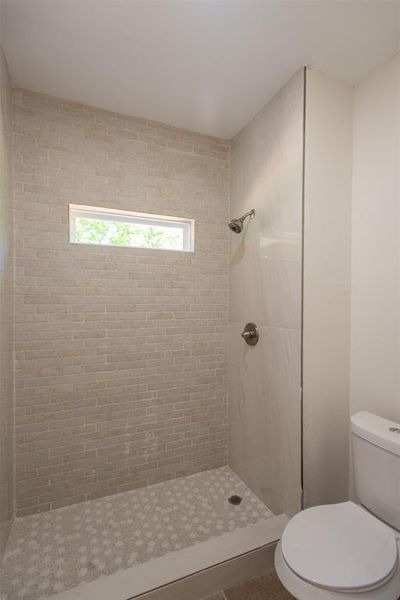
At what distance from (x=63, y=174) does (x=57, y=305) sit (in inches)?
31.2

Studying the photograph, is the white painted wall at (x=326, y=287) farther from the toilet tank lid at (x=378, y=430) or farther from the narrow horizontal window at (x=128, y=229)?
the narrow horizontal window at (x=128, y=229)

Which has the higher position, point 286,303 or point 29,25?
point 29,25

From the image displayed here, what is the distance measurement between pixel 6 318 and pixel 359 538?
1804mm

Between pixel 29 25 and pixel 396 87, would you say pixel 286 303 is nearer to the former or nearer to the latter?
pixel 396 87

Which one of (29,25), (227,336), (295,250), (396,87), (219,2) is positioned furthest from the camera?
(227,336)

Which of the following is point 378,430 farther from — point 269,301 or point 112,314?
point 112,314

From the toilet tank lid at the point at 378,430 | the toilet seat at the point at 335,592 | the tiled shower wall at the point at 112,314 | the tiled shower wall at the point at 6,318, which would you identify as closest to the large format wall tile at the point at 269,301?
the tiled shower wall at the point at 112,314

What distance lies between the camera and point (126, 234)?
1985 mm

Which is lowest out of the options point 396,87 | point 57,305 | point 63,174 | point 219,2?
point 57,305

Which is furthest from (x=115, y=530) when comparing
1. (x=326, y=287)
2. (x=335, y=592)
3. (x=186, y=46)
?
(x=186, y=46)

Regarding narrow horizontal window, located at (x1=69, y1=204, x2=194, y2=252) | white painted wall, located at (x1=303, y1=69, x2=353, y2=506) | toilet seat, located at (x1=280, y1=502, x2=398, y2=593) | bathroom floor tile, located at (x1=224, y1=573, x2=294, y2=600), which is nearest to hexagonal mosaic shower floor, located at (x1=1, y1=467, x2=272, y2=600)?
bathroom floor tile, located at (x1=224, y1=573, x2=294, y2=600)

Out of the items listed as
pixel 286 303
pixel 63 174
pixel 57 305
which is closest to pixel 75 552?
pixel 57 305

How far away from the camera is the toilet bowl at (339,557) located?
0.93 metres

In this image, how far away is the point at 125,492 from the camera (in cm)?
192
